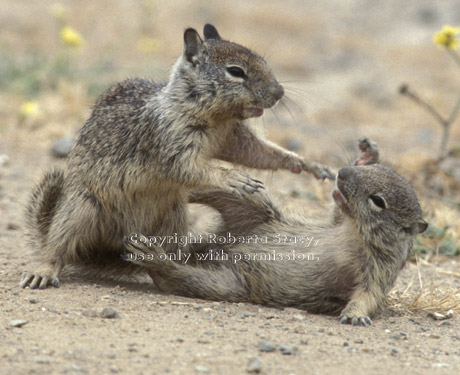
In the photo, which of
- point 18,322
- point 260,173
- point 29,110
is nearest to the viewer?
point 18,322

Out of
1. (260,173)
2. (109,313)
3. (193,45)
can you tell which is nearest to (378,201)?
(193,45)

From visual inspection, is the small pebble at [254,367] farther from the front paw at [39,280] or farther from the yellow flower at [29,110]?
the yellow flower at [29,110]

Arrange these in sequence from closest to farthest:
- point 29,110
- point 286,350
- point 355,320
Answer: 1. point 286,350
2. point 355,320
3. point 29,110

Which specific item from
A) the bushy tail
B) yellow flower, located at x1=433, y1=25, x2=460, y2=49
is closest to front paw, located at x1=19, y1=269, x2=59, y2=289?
the bushy tail

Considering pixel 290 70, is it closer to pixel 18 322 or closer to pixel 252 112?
pixel 252 112

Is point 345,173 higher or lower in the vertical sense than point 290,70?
lower

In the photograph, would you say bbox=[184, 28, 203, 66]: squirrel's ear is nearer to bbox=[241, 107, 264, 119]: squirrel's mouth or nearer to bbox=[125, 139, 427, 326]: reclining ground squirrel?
bbox=[241, 107, 264, 119]: squirrel's mouth

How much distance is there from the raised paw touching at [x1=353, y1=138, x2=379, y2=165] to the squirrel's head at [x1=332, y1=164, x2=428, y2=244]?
1.91 ft

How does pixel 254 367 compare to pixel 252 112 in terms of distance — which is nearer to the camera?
pixel 254 367

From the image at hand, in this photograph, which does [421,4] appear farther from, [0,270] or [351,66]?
[0,270]

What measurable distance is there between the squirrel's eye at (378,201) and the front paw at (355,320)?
71cm

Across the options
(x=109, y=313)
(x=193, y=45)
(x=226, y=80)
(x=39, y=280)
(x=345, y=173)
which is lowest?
(x=39, y=280)

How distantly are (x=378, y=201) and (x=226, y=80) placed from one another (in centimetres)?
129

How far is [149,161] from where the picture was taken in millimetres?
4832
